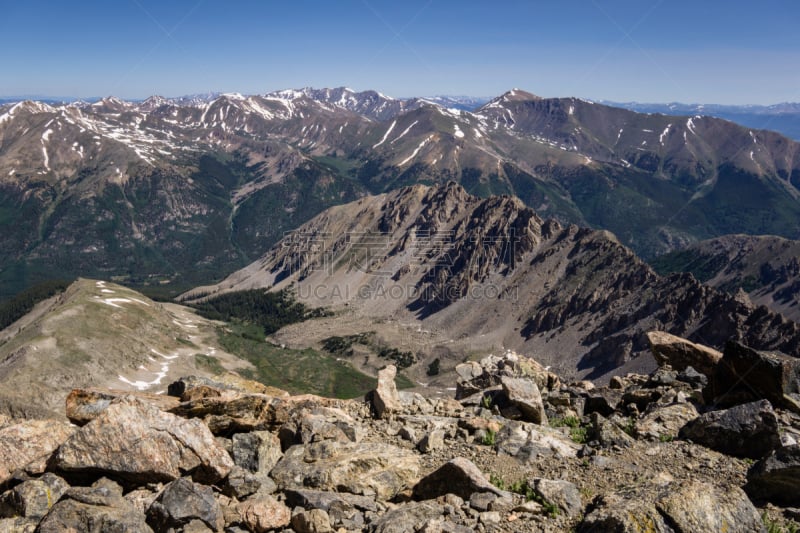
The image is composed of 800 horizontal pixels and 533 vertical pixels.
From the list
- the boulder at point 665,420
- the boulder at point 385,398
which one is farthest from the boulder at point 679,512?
the boulder at point 385,398

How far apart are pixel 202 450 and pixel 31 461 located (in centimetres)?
648

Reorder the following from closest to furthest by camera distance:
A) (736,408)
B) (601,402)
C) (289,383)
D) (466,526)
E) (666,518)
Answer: (666,518), (466,526), (736,408), (601,402), (289,383)

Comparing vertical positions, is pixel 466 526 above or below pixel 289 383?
above

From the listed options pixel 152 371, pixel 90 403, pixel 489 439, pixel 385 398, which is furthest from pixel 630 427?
pixel 152 371

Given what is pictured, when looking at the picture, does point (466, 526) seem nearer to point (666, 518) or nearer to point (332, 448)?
point (666, 518)

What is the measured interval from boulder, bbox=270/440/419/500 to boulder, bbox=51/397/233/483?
251cm

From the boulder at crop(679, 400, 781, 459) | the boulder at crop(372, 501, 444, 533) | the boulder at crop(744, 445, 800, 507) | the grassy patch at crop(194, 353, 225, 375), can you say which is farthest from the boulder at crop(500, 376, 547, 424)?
the grassy patch at crop(194, 353, 225, 375)

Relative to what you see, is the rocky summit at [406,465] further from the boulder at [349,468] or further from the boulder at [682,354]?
the boulder at [682,354]

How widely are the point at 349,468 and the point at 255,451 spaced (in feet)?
13.2

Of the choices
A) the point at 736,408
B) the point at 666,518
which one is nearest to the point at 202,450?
the point at 666,518

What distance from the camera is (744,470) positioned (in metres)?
17.7

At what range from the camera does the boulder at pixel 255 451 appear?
19.4 metres

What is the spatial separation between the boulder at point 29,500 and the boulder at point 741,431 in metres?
23.7

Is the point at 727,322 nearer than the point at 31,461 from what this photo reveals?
No
